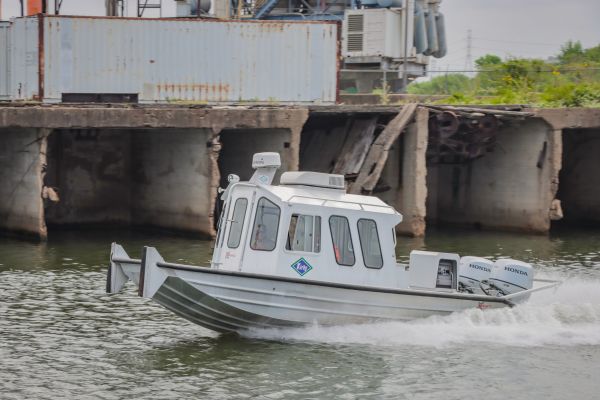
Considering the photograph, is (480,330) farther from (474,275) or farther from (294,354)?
(294,354)

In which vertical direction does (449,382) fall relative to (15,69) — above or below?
below

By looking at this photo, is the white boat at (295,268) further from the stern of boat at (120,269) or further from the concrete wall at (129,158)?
the concrete wall at (129,158)

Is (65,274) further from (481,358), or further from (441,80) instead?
(441,80)

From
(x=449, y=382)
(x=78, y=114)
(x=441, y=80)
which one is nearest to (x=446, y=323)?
(x=449, y=382)

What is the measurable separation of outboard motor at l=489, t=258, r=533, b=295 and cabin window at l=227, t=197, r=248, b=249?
4.31 m

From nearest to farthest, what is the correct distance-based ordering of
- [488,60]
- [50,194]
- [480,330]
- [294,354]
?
[294,354], [480,330], [50,194], [488,60]

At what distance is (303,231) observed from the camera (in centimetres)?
1642

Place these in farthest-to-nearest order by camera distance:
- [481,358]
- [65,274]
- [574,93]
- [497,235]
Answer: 1. [574,93]
2. [497,235]
3. [65,274]
4. [481,358]

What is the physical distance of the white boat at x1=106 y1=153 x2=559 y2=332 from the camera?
52.2 ft

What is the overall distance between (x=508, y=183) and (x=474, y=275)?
47.9ft

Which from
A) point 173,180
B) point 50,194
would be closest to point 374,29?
point 173,180

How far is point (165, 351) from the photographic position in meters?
16.5

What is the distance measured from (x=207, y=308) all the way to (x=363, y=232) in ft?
8.54

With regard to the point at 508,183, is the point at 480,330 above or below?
below
